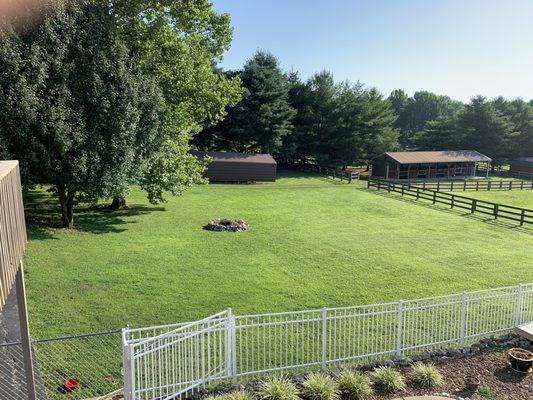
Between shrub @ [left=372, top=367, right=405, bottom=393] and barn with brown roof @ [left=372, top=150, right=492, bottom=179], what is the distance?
1628 inches

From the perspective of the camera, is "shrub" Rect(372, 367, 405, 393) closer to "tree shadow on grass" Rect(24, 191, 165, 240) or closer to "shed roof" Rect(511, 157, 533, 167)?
"tree shadow on grass" Rect(24, 191, 165, 240)

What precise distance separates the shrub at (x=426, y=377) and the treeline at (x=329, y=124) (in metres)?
37.7

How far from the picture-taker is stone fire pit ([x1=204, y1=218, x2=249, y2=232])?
850 inches

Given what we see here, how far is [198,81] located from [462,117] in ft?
171

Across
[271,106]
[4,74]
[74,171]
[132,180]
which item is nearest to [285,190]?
[271,106]

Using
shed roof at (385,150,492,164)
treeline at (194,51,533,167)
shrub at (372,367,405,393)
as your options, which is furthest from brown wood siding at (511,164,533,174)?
shrub at (372,367,405,393)

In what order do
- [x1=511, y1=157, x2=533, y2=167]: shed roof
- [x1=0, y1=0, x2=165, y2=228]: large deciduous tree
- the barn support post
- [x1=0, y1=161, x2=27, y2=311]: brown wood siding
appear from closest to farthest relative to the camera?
[x1=0, y1=161, x2=27, y2=311]: brown wood siding, the barn support post, [x1=0, y1=0, x2=165, y2=228]: large deciduous tree, [x1=511, y1=157, x2=533, y2=167]: shed roof

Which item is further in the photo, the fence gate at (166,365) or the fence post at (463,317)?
the fence post at (463,317)

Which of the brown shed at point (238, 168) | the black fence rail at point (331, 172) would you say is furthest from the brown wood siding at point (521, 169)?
the brown shed at point (238, 168)

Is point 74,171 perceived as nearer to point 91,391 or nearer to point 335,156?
point 91,391

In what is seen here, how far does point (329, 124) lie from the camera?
52.7m

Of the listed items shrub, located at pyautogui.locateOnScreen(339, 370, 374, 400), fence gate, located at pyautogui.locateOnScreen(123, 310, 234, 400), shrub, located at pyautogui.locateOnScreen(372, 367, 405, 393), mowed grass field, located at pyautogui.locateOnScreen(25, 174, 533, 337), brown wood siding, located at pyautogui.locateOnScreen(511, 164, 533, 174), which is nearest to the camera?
fence gate, located at pyautogui.locateOnScreen(123, 310, 234, 400)

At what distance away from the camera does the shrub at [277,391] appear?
7027 millimetres

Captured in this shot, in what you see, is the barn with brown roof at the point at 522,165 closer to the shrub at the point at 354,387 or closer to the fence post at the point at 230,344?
the shrub at the point at 354,387
